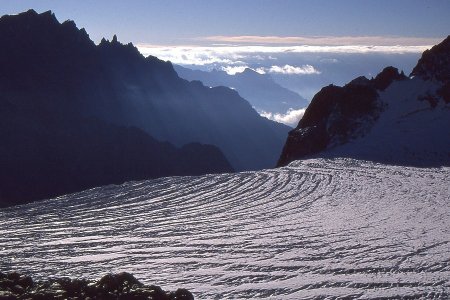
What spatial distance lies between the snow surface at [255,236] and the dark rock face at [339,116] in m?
15.2

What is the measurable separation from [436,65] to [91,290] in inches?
1762

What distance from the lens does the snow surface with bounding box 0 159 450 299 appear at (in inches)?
486

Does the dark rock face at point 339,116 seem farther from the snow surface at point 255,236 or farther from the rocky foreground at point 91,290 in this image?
the rocky foreground at point 91,290

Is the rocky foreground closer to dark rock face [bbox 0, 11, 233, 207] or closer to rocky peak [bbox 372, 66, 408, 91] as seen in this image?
rocky peak [bbox 372, 66, 408, 91]

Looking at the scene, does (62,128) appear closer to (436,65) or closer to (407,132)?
(436,65)

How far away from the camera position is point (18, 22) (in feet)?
505

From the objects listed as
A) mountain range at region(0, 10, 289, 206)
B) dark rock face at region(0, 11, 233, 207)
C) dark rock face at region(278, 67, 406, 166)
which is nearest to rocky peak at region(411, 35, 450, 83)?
dark rock face at region(278, 67, 406, 166)

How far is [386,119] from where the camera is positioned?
44.2 m

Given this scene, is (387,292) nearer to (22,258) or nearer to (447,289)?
(447,289)

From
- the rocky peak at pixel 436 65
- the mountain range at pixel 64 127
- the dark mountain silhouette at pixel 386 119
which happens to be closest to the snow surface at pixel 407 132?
the dark mountain silhouette at pixel 386 119

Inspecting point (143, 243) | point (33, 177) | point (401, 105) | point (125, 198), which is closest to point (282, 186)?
point (125, 198)

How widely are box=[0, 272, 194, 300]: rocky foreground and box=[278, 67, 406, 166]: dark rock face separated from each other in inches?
1350

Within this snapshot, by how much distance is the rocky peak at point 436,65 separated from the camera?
4734 centimetres

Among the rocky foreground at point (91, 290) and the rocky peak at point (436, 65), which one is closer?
the rocky foreground at point (91, 290)
